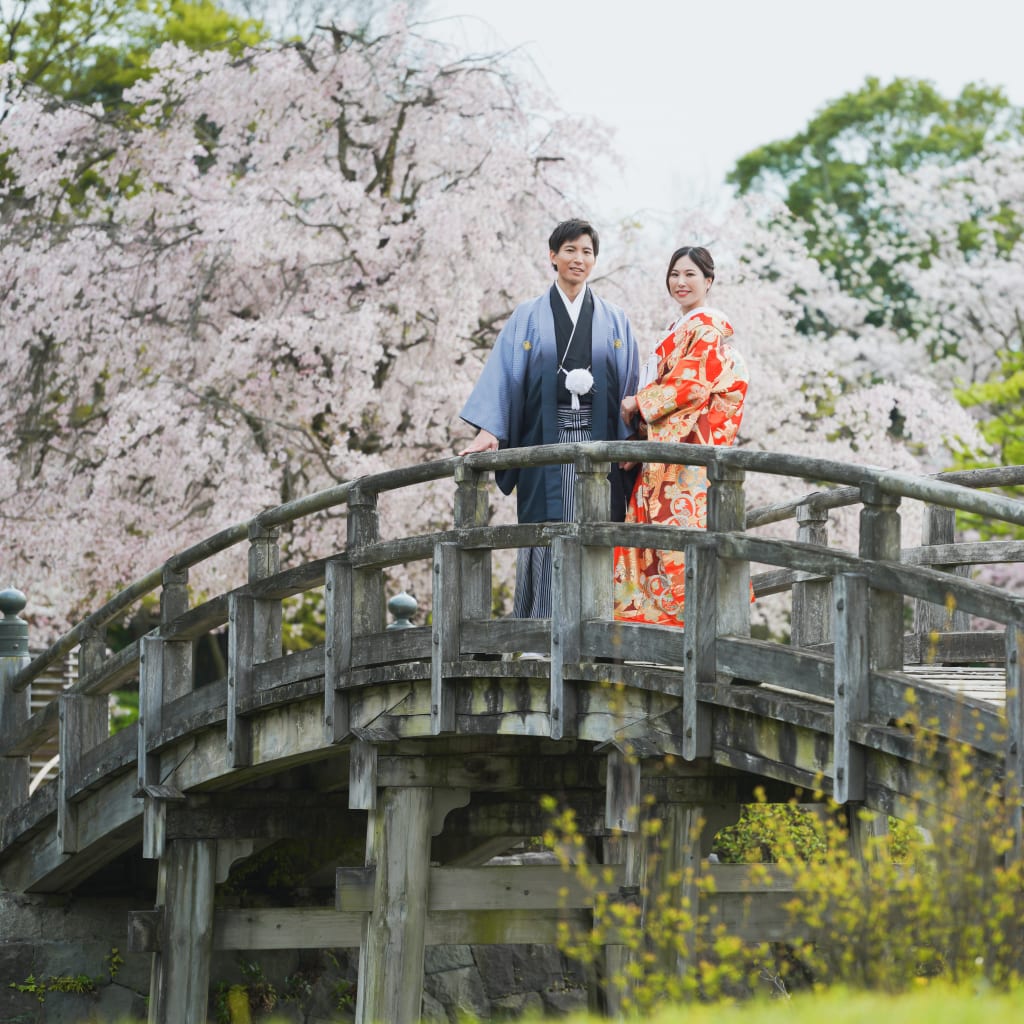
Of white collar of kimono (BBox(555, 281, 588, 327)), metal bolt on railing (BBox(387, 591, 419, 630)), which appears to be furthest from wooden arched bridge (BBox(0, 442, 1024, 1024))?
metal bolt on railing (BBox(387, 591, 419, 630))

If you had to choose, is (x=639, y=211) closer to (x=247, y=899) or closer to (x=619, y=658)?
(x=247, y=899)

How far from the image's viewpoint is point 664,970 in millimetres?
5934

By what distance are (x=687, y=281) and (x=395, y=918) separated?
9.83 ft

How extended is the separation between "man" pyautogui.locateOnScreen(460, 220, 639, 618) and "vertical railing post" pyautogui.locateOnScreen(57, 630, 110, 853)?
2.77m

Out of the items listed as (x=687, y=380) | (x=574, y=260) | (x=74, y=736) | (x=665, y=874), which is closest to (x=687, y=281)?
(x=687, y=380)

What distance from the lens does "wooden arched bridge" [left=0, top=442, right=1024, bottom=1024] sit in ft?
19.2

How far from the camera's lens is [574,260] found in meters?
7.77

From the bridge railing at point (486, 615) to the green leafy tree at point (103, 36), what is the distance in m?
12.8

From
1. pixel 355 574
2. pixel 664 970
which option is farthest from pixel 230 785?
pixel 664 970

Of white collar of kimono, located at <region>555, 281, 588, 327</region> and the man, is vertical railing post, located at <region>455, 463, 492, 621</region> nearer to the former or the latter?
the man

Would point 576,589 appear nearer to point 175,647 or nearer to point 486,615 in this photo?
point 486,615

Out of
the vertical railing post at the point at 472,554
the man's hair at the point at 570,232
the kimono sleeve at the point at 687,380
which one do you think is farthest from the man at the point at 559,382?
the kimono sleeve at the point at 687,380

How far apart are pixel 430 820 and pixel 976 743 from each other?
3.33 metres

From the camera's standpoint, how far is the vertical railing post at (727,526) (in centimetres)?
648
